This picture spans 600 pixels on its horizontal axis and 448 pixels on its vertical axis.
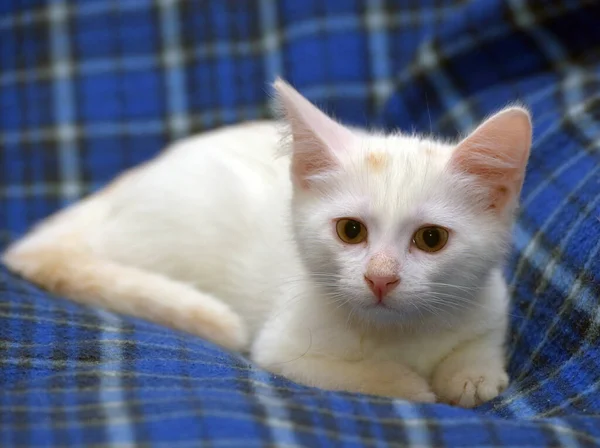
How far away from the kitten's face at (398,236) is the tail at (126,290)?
0.80 ft

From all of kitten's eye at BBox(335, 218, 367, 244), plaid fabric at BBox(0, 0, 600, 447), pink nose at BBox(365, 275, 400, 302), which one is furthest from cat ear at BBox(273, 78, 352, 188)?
plaid fabric at BBox(0, 0, 600, 447)

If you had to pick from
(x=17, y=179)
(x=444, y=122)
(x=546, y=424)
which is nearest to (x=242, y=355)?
(x=546, y=424)

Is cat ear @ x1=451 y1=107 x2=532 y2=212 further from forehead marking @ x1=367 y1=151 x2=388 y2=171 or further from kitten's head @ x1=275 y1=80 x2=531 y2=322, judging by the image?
forehead marking @ x1=367 y1=151 x2=388 y2=171

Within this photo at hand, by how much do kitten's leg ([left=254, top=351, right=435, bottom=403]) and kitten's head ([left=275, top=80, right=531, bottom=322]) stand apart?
0.10 meters

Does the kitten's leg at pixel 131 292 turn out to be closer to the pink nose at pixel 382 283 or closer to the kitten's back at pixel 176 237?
the kitten's back at pixel 176 237

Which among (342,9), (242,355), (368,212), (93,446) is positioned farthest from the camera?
(342,9)

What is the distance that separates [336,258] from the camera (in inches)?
47.5

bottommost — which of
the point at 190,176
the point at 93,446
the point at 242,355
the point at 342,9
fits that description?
the point at 242,355

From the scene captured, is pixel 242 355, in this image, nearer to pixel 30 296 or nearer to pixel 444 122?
pixel 30 296

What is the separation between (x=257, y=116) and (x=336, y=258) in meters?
1.21

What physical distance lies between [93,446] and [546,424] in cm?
60

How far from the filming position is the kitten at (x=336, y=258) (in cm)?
118

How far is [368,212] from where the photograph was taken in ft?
3.87

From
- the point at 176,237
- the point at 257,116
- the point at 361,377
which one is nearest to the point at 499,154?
the point at 361,377
